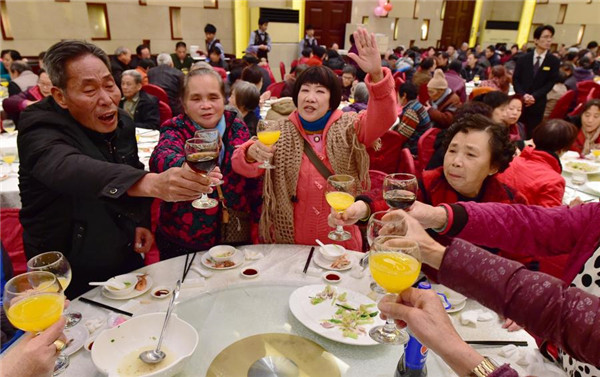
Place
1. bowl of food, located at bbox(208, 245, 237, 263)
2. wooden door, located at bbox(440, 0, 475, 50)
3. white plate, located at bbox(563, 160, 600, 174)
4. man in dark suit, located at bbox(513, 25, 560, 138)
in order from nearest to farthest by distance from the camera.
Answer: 1. bowl of food, located at bbox(208, 245, 237, 263)
2. white plate, located at bbox(563, 160, 600, 174)
3. man in dark suit, located at bbox(513, 25, 560, 138)
4. wooden door, located at bbox(440, 0, 475, 50)

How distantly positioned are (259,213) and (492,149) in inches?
49.6

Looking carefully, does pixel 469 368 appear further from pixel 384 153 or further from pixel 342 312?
pixel 384 153

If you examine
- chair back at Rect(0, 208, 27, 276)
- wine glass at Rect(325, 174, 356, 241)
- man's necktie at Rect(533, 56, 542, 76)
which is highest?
man's necktie at Rect(533, 56, 542, 76)

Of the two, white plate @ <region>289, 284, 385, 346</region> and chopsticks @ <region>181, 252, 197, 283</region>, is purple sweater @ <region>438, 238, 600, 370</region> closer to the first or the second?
white plate @ <region>289, 284, 385, 346</region>

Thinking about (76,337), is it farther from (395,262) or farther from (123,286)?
(395,262)

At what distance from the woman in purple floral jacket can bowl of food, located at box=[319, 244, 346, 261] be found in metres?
0.61

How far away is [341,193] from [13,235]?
173cm

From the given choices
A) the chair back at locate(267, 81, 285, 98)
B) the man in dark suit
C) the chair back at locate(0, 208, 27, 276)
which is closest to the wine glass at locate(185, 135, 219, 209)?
the chair back at locate(0, 208, 27, 276)

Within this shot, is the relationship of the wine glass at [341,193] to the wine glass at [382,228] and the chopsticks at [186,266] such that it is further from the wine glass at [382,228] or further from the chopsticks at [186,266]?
the chopsticks at [186,266]

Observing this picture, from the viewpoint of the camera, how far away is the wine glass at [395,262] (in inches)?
42.9

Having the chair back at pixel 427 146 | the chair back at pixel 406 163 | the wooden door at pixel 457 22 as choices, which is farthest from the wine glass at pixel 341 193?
the wooden door at pixel 457 22

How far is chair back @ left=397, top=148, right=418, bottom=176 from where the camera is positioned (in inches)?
124

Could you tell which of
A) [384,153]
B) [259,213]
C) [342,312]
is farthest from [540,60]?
[342,312]

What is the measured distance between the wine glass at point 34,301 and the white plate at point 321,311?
74 centimetres
